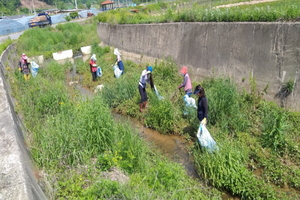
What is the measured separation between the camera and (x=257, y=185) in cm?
430

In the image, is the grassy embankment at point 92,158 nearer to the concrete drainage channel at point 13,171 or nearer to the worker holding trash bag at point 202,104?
the concrete drainage channel at point 13,171

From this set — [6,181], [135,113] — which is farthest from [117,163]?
[135,113]

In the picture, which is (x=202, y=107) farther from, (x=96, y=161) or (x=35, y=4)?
(x=35, y=4)

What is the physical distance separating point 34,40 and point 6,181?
20417 millimetres

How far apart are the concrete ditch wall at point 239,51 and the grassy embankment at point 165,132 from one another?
469 mm

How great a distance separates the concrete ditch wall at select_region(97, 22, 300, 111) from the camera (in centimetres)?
618

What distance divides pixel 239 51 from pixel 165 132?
323 cm

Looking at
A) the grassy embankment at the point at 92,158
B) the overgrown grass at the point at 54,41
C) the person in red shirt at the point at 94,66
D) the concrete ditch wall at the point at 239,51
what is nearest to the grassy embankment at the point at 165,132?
the grassy embankment at the point at 92,158

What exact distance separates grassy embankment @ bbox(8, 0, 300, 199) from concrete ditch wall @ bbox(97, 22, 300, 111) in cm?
47

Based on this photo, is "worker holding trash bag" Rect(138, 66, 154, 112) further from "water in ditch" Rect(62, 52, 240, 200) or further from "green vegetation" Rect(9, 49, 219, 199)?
"green vegetation" Rect(9, 49, 219, 199)

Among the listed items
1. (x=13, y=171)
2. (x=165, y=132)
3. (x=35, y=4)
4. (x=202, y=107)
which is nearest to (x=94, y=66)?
(x=165, y=132)

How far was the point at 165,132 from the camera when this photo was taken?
6828 mm

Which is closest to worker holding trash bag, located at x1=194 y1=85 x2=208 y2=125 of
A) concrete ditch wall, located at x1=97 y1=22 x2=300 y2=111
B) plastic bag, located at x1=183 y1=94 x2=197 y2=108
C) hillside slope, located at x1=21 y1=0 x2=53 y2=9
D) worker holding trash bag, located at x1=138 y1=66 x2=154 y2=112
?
plastic bag, located at x1=183 y1=94 x2=197 y2=108

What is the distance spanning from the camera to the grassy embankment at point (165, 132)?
13.0 feet
